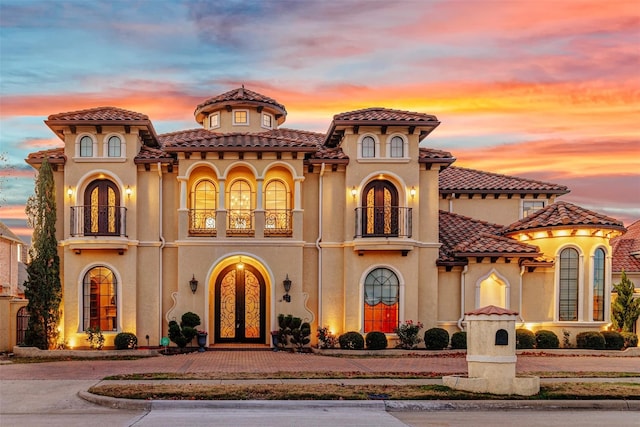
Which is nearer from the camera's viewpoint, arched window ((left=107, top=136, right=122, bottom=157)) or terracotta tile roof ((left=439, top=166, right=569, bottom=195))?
arched window ((left=107, top=136, right=122, bottom=157))

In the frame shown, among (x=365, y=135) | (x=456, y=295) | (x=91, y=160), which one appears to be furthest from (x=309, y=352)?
(x=91, y=160)

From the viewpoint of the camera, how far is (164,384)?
557 inches

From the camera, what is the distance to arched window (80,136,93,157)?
22.8 metres

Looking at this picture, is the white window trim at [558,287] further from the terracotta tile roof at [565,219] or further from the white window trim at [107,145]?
the white window trim at [107,145]

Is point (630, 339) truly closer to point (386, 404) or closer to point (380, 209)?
point (380, 209)

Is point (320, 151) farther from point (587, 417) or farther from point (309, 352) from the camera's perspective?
point (587, 417)

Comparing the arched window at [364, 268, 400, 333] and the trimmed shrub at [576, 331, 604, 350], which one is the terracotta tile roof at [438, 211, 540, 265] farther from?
the trimmed shrub at [576, 331, 604, 350]

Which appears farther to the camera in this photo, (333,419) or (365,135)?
(365,135)

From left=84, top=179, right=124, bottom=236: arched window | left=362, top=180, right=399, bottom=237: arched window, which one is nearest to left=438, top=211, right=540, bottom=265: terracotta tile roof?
left=362, top=180, right=399, bottom=237: arched window

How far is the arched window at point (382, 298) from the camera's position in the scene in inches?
915

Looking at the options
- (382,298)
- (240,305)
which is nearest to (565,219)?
(382,298)

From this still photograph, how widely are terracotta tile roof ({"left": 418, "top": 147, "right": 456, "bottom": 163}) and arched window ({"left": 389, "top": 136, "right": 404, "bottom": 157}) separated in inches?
29.4

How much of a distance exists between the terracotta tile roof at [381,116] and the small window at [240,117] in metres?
5.58

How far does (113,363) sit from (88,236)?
18.0 feet
